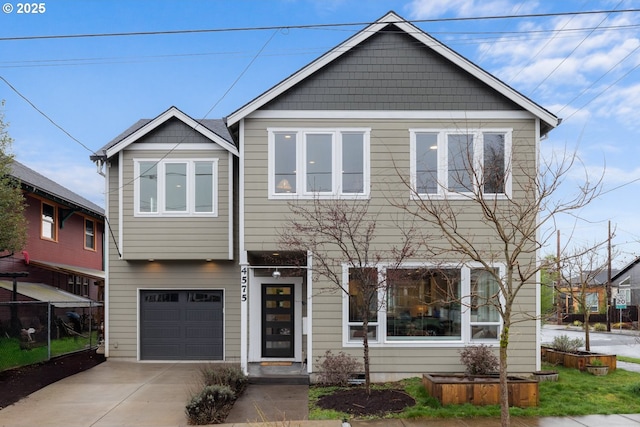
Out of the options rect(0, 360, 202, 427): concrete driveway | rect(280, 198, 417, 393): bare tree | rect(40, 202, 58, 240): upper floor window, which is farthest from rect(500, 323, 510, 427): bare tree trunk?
rect(40, 202, 58, 240): upper floor window

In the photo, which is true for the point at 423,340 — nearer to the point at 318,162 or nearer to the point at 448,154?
the point at 448,154

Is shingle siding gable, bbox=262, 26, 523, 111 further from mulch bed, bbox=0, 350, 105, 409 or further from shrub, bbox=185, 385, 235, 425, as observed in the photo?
mulch bed, bbox=0, 350, 105, 409

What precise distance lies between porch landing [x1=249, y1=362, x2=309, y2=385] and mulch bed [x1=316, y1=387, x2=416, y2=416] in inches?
59.0

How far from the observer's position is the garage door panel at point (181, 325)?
14.8 metres

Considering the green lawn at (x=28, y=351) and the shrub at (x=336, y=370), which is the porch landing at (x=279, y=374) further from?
the green lawn at (x=28, y=351)

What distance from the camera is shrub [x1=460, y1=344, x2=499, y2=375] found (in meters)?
11.0

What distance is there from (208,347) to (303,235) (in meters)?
5.71

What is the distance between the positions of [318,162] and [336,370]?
4.96m

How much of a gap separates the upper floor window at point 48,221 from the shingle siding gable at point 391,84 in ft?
35.7

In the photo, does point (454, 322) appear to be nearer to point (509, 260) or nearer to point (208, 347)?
point (509, 260)

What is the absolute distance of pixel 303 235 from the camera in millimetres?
11570

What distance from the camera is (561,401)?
9.65 m

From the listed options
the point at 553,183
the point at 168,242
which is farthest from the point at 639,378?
the point at 168,242

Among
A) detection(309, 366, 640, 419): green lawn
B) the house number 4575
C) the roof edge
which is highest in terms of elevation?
the roof edge
